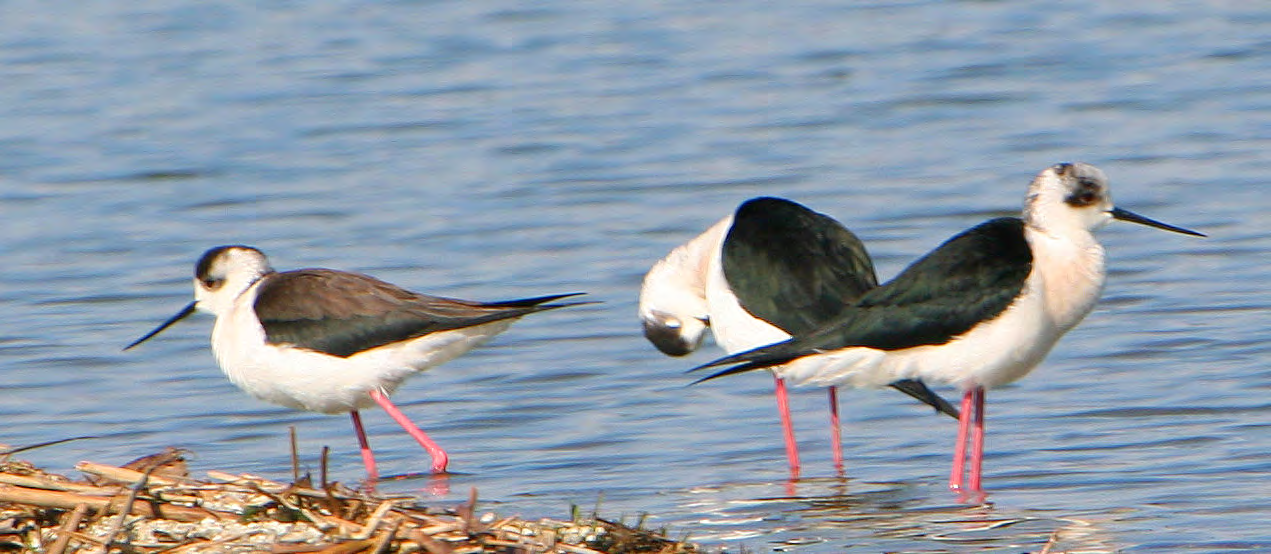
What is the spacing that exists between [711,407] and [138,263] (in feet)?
12.9

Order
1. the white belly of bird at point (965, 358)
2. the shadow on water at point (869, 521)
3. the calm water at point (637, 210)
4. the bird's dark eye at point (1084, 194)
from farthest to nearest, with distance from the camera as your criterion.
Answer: the calm water at point (637, 210) → the bird's dark eye at point (1084, 194) → the white belly of bird at point (965, 358) → the shadow on water at point (869, 521)

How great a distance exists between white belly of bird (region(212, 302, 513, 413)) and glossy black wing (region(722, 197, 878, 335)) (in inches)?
35.5

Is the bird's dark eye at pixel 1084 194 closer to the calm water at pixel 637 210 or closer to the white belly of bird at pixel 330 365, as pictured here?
the calm water at pixel 637 210

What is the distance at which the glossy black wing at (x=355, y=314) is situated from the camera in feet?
23.2

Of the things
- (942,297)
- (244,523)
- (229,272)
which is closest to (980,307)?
(942,297)

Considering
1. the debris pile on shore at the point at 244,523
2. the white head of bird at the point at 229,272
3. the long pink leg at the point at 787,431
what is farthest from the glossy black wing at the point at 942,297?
the white head of bird at the point at 229,272

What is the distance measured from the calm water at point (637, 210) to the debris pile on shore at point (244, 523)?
125cm

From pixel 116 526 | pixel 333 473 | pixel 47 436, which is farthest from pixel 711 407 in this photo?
pixel 116 526

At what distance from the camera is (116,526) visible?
4648mm

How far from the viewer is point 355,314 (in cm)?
718

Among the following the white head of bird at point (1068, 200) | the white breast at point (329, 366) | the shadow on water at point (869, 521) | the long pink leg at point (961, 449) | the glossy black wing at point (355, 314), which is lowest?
the shadow on water at point (869, 521)

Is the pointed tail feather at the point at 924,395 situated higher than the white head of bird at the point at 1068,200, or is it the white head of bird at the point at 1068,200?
the white head of bird at the point at 1068,200

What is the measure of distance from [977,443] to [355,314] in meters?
2.13

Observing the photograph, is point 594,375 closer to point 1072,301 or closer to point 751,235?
point 751,235
